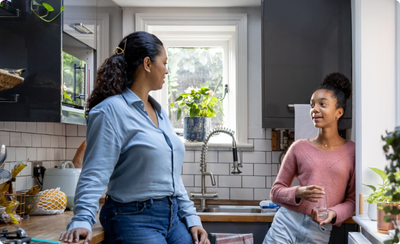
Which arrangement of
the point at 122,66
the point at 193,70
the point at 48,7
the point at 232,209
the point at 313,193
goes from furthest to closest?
the point at 193,70, the point at 232,209, the point at 48,7, the point at 313,193, the point at 122,66

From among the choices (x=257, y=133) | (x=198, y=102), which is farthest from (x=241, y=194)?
(x=198, y=102)

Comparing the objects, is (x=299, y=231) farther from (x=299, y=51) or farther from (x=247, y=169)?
(x=299, y=51)

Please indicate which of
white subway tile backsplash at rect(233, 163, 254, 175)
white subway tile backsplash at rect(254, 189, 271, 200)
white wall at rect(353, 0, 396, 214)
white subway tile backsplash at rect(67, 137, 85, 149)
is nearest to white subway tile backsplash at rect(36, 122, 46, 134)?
white subway tile backsplash at rect(67, 137, 85, 149)

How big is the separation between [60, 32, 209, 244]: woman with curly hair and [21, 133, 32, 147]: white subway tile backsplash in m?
0.82

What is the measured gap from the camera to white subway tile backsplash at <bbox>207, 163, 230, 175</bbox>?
2.77 metres

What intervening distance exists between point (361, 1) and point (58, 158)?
2.08 m

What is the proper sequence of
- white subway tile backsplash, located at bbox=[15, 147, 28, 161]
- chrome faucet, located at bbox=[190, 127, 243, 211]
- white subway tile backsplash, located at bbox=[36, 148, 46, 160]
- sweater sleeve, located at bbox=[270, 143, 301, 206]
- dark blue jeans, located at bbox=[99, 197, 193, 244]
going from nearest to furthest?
dark blue jeans, located at bbox=[99, 197, 193, 244] < sweater sleeve, located at bbox=[270, 143, 301, 206] < white subway tile backsplash, located at bbox=[15, 147, 28, 161] < white subway tile backsplash, located at bbox=[36, 148, 46, 160] < chrome faucet, located at bbox=[190, 127, 243, 211]

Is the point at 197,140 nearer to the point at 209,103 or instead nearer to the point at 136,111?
the point at 209,103

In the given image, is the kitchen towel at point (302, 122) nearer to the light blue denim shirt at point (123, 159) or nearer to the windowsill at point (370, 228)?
the windowsill at point (370, 228)

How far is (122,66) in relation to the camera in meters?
1.52

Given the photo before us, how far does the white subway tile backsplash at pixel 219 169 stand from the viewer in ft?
9.10

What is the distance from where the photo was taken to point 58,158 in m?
2.59

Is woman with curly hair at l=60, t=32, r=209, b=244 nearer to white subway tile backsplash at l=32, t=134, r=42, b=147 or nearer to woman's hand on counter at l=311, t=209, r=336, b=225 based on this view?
woman's hand on counter at l=311, t=209, r=336, b=225

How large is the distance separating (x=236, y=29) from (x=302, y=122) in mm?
918
